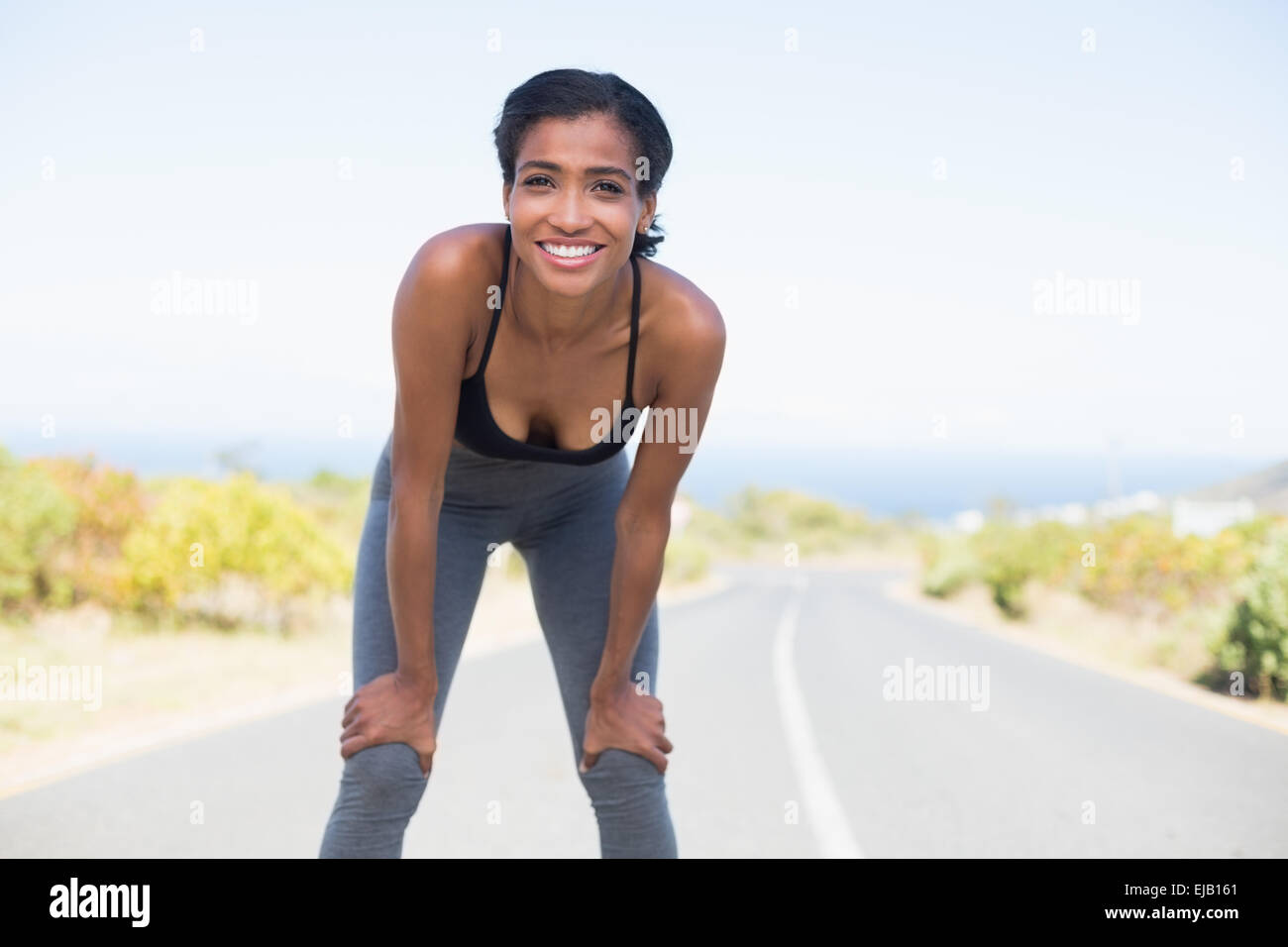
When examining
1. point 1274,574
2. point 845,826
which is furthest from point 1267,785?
point 1274,574

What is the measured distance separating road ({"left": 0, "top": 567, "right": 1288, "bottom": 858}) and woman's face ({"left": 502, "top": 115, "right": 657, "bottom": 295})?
3.02m

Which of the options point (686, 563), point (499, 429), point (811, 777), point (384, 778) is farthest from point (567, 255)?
point (686, 563)

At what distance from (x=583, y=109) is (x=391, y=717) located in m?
1.28

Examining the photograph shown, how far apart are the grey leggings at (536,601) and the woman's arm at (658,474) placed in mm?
90

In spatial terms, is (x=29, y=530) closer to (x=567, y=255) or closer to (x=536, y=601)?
(x=536, y=601)

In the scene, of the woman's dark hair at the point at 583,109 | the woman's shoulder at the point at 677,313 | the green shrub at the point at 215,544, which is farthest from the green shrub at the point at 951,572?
the woman's dark hair at the point at 583,109

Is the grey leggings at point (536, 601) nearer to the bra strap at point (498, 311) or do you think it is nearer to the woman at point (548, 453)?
the woman at point (548, 453)

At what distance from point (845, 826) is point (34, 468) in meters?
9.02

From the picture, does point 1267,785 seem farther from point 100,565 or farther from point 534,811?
point 100,565

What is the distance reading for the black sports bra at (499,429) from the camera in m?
2.45

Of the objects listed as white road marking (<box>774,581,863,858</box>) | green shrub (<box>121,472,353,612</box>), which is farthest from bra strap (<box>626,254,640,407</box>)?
green shrub (<box>121,472,353,612</box>)

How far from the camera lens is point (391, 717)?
7.80 ft
